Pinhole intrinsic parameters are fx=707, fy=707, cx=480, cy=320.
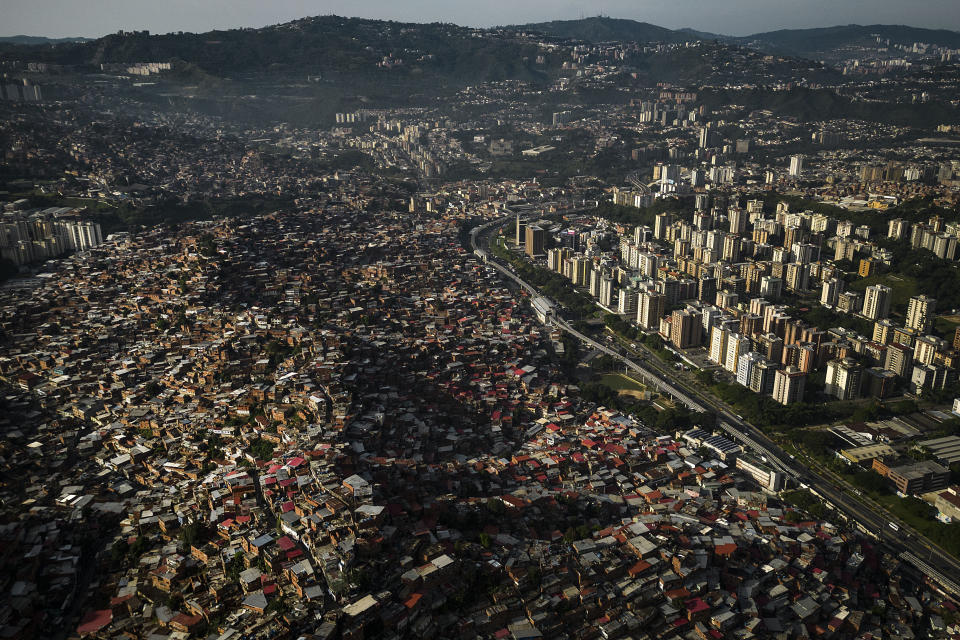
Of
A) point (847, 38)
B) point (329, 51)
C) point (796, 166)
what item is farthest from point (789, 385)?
point (847, 38)

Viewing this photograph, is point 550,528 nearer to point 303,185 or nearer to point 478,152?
point 303,185

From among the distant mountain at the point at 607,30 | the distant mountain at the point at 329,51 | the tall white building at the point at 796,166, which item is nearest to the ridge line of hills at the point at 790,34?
the distant mountain at the point at 607,30

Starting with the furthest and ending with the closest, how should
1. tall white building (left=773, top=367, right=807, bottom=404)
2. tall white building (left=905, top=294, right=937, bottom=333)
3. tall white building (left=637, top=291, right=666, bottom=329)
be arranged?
tall white building (left=637, top=291, right=666, bottom=329)
tall white building (left=905, top=294, right=937, bottom=333)
tall white building (left=773, top=367, right=807, bottom=404)

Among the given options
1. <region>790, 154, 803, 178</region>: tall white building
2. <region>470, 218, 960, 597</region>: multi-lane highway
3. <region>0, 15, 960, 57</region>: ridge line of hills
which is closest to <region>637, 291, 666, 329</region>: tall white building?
<region>470, 218, 960, 597</region>: multi-lane highway

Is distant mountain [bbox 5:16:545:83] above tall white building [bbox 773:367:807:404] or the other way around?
above

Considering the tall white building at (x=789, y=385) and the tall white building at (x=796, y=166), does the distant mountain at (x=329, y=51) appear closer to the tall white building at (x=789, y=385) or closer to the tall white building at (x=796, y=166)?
the tall white building at (x=796, y=166)

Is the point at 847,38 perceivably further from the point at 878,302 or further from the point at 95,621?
the point at 95,621

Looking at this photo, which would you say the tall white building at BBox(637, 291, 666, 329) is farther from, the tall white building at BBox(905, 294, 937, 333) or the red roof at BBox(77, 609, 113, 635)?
the red roof at BBox(77, 609, 113, 635)
